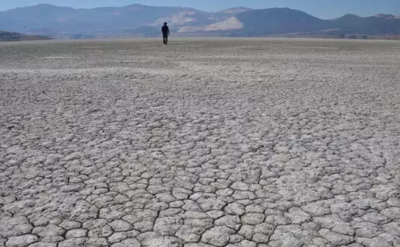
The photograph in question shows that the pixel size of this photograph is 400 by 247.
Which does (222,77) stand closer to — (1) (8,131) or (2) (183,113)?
(2) (183,113)

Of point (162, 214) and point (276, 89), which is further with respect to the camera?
point (276, 89)

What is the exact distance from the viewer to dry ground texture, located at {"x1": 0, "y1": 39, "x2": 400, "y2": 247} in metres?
3.12

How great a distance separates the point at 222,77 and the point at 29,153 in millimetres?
8359

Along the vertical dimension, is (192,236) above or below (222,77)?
below

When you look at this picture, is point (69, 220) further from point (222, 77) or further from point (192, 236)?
point (222, 77)

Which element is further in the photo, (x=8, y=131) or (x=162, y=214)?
(x=8, y=131)

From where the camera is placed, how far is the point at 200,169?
4445mm

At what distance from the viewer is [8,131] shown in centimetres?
603

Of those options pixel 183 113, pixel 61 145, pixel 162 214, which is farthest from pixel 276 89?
pixel 162 214

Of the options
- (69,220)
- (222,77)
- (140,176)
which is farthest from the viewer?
(222,77)

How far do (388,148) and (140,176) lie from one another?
11.8 ft

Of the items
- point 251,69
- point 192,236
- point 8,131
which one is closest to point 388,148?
point 192,236

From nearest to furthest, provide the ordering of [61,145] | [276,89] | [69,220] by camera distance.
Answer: [69,220] → [61,145] → [276,89]

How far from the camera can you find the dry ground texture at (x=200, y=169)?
3119mm
